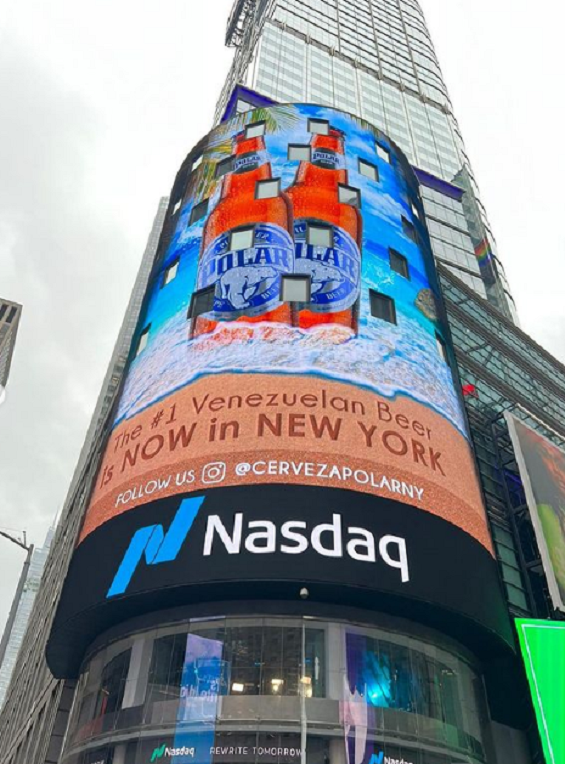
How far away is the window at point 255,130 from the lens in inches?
1502

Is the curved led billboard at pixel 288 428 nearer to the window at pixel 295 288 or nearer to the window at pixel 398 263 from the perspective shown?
the window at pixel 295 288

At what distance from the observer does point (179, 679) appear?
781 inches

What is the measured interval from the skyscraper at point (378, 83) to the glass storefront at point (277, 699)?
44.4 m

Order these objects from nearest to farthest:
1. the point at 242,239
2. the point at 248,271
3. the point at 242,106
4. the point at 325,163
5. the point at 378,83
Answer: the point at 248,271
the point at 242,239
the point at 325,163
the point at 242,106
the point at 378,83

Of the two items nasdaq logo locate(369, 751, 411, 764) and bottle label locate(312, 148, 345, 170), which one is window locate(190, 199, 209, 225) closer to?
bottle label locate(312, 148, 345, 170)

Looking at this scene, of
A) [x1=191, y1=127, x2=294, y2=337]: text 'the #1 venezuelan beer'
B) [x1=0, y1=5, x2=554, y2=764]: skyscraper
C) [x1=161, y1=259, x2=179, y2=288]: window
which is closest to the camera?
[x1=0, y1=5, x2=554, y2=764]: skyscraper

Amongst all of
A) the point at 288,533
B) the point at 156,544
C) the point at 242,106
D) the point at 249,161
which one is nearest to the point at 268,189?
the point at 249,161

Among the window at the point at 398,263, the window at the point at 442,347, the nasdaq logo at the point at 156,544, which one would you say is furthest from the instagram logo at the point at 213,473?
the window at the point at 398,263

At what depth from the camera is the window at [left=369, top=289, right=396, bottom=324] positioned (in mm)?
29234

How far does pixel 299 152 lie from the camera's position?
3644 cm

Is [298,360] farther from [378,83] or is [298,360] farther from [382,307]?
[378,83]

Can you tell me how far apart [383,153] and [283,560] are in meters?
28.4

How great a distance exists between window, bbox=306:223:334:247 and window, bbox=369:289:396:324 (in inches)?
127

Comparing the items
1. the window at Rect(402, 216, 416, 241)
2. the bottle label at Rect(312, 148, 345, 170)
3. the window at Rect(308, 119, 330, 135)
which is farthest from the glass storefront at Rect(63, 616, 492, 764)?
the window at Rect(308, 119, 330, 135)
